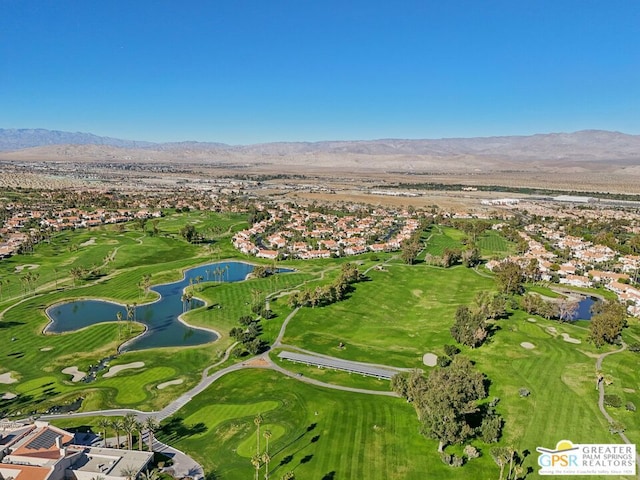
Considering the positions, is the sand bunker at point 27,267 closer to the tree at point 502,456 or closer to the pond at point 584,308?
the tree at point 502,456

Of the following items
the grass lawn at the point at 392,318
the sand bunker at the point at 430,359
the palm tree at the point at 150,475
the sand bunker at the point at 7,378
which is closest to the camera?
the palm tree at the point at 150,475

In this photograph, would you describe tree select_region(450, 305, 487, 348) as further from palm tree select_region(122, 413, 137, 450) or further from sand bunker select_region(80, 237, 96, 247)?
sand bunker select_region(80, 237, 96, 247)

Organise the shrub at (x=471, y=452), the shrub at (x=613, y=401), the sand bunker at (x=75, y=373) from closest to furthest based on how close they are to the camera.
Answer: the shrub at (x=471, y=452)
the shrub at (x=613, y=401)
the sand bunker at (x=75, y=373)

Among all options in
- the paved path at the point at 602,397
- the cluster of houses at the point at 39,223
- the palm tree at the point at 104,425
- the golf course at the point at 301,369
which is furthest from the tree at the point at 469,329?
the cluster of houses at the point at 39,223

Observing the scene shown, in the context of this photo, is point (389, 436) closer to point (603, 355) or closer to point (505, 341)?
point (505, 341)

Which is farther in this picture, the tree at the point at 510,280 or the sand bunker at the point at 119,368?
the tree at the point at 510,280

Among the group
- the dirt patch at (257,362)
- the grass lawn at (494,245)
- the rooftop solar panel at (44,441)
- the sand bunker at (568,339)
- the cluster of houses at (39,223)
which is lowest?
the dirt patch at (257,362)

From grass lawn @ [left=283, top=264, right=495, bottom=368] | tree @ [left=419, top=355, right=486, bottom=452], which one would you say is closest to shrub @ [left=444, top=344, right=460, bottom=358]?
grass lawn @ [left=283, top=264, right=495, bottom=368]
